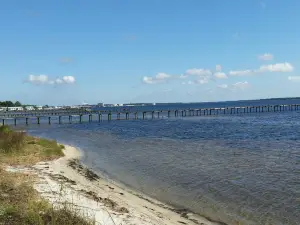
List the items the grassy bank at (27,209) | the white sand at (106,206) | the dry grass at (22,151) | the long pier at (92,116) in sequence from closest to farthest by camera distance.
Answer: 1. the grassy bank at (27,209)
2. the white sand at (106,206)
3. the dry grass at (22,151)
4. the long pier at (92,116)

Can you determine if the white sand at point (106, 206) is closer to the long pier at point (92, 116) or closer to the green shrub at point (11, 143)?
the green shrub at point (11, 143)

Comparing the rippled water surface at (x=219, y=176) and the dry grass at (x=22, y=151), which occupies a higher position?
the dry grass at (x=22, y=151)

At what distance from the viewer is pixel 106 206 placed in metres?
10.5

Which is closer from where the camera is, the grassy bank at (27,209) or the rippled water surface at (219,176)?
the grassy bank at (27,209)

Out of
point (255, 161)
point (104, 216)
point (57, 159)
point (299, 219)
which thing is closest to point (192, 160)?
point (255, 161)

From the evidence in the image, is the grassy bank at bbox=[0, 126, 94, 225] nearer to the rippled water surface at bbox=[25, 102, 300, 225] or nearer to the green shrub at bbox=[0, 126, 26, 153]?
the rippled water surface at bbox=[25, 102, 300, 225]

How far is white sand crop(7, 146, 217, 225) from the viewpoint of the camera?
919 cm

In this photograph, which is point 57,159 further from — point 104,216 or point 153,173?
point 104,216

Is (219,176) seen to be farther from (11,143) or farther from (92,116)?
(92,116)

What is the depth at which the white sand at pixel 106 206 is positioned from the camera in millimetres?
9188

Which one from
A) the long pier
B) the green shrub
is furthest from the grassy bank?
the long pier

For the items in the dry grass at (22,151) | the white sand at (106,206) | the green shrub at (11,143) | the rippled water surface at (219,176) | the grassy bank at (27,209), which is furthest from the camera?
the green shrub at (11,143)

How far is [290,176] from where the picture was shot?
647 inches

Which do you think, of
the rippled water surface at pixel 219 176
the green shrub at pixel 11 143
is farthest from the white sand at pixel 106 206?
the green shrub at pixel 11 143
